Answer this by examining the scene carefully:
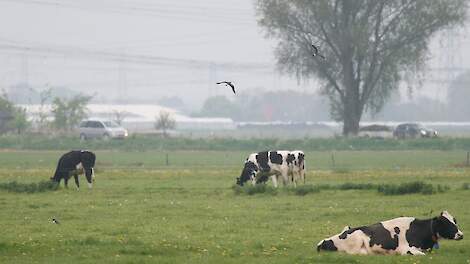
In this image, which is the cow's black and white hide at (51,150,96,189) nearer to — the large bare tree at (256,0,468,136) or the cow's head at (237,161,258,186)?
the cow's head at (237,161,258,186)

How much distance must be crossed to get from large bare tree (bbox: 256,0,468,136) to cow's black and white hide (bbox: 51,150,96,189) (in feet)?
155

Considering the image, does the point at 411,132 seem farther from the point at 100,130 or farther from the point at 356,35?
the point at 100,130

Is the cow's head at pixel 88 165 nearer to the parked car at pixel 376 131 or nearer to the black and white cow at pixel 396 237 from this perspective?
the black and white cow at pixel 396 237

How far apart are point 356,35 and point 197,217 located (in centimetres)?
6127

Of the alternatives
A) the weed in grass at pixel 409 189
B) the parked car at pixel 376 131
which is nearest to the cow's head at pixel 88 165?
the weed in grass at pixel 409 189

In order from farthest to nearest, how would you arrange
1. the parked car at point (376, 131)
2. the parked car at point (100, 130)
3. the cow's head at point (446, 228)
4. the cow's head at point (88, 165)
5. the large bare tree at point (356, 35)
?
the parked car at point (376, 131)
the parked car at point (100, 130)
the large bare tree at point (356, 35)
the cow's head at point (88, 165)
the cow's head at point (446, 228)

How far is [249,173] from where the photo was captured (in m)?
41.9

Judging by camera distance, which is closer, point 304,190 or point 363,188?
point 304,190

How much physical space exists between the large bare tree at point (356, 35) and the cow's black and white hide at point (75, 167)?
1858 inches

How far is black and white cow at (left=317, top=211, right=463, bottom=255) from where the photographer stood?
A: 21.5m

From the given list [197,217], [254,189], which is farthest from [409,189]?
[197,217]

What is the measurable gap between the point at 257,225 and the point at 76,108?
91.8 meters

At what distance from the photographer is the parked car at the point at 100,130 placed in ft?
310

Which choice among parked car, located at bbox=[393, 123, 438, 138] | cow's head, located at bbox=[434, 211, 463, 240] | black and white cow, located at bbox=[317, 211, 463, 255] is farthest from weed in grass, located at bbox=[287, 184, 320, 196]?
parked car, located at bbox=[393, 123, 438, 138]
